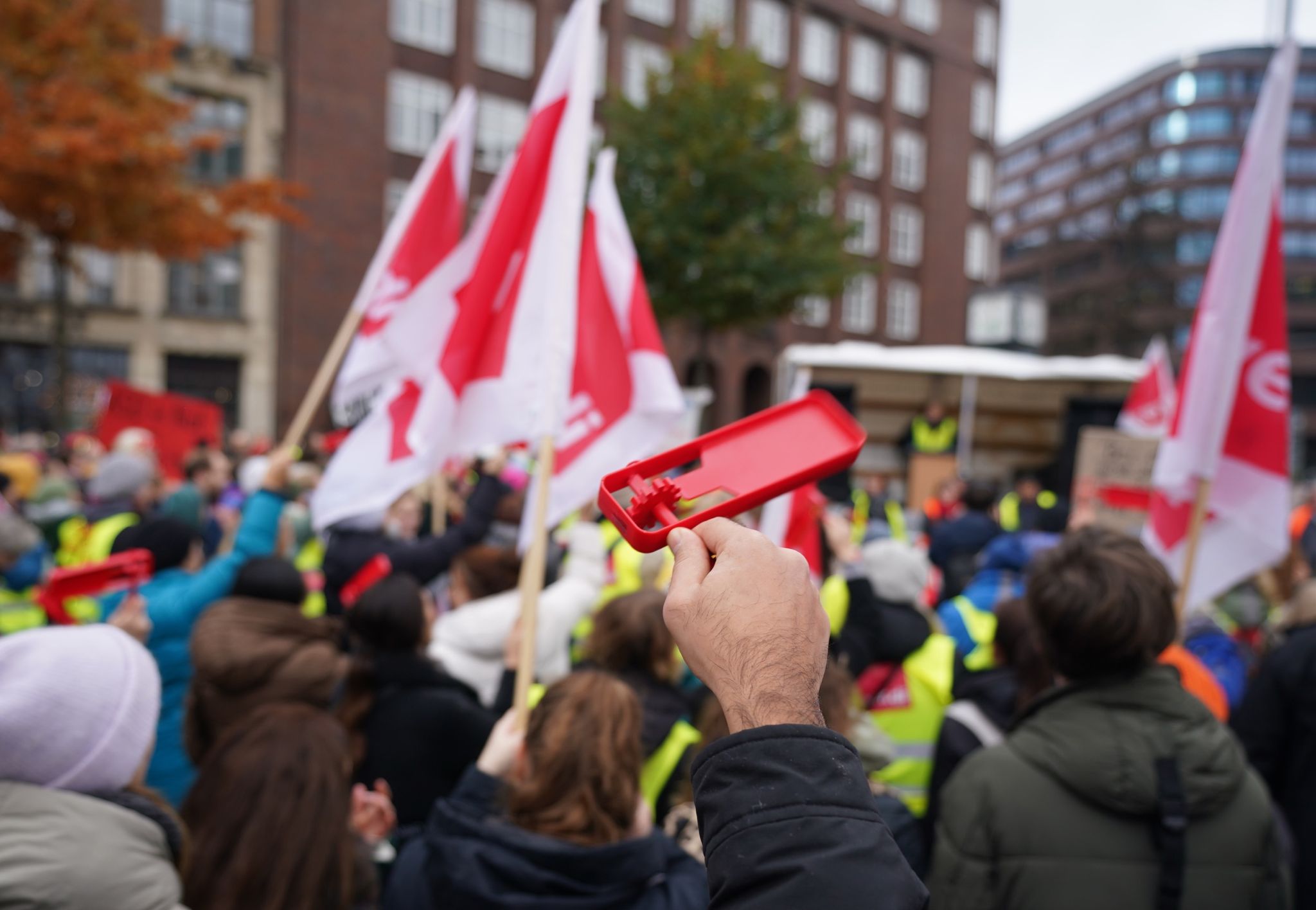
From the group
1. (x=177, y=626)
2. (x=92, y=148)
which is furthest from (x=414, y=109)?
(x=177, y=626)

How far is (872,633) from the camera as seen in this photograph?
3295mm

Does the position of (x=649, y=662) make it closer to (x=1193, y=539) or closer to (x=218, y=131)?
(x=1193, y=539)

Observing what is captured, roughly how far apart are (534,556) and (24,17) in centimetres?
1522

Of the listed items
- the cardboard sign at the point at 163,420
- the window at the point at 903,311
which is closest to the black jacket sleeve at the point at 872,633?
the cardboard sign at the point at 163,420

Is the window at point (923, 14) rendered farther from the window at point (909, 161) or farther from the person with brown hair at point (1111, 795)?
the person with brown hair at point (1111, 795)

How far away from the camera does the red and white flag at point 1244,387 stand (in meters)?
3.62

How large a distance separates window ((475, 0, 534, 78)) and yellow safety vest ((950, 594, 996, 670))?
2453 cm

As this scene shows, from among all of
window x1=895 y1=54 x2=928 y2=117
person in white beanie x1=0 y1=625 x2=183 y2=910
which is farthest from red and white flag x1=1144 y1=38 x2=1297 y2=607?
window x1=895 y1=54 x2=928 y2=117

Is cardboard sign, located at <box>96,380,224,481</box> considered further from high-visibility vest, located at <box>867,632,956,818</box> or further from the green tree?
the green tree

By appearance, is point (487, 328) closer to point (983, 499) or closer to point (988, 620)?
point (988, 620)

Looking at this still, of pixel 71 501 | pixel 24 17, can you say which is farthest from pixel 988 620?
pixel 24 17

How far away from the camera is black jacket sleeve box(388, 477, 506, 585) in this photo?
397 centimetres

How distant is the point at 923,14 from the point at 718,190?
22.0 m

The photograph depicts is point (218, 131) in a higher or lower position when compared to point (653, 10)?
lower
